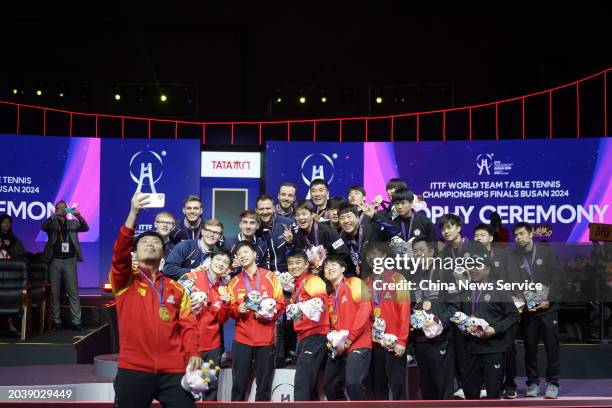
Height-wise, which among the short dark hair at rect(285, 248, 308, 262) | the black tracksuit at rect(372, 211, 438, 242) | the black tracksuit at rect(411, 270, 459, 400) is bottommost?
the black tracksuit at rect(411, 270, 459, 400)

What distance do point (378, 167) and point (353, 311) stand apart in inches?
225

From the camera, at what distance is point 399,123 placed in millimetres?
14438

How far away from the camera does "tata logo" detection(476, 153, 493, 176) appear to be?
1198 cm

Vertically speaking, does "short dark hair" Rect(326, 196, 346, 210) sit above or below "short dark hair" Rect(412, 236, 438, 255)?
above

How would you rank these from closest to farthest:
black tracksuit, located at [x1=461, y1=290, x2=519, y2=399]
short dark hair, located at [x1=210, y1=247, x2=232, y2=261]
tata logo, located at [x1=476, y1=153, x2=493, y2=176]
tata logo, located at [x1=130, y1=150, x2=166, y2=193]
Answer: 1. black tracksuit, located at [x1=461, y1=290, x2=519, y2=399]
2. short dark hair, located at [x1=210, y1=247, x2=232, y2=261]
3. tata logo, located at [x1=476, y1=153, x2=493, y2=176]
4. tata logo, located at [x1=130, y1=150, x2=166, y2=193]

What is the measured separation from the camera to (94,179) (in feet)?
40.8

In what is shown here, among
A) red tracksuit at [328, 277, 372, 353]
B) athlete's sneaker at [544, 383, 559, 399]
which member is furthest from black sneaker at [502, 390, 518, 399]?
red tracksuit at [328, 277, 372, 353]

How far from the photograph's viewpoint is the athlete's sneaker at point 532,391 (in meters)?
7.63

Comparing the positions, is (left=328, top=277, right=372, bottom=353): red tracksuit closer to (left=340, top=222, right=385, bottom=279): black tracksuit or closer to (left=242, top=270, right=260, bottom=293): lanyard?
(left=340, top=222, right=385, bottom=279): black tracksuit

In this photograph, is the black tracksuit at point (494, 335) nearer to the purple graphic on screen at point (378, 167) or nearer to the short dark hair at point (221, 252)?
the short dark hair at point (221, 252)

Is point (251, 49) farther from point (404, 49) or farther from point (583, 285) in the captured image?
point (583, 285)

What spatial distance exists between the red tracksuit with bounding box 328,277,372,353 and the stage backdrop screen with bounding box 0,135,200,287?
5.85 m

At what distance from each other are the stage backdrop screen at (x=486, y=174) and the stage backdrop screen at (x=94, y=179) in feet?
4.72

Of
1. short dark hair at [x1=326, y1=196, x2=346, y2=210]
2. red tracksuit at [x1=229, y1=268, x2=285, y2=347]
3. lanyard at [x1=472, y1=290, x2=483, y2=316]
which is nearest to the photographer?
lanyard at [x1=472, y1=290, x2=483, y2=316]
